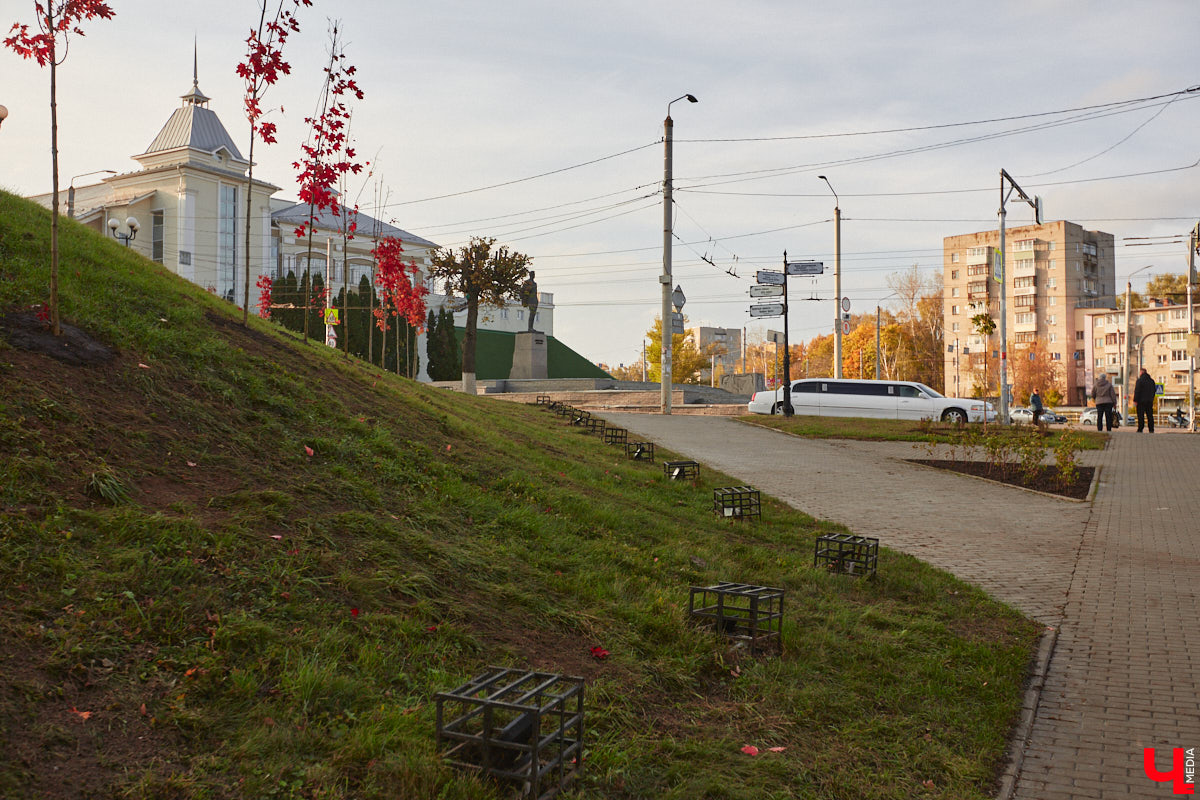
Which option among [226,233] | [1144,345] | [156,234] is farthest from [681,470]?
[1144,345]

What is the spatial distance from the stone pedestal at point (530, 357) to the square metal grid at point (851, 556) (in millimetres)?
37386

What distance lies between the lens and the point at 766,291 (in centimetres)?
3341

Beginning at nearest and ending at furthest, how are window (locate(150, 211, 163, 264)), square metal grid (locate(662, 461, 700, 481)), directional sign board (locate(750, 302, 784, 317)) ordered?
square metal grid (locate(662, 461, 700, 481)) → directional sign board (locate(750, 302, 784, 317)) → window (locate(150, 211, 163, 264))

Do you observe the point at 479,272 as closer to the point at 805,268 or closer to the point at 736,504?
the point at 805,268

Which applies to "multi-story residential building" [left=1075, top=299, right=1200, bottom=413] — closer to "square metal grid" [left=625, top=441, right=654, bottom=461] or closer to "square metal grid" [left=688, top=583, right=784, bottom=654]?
"square metal grid" [left=625, top=441, right=654, bottom=461]

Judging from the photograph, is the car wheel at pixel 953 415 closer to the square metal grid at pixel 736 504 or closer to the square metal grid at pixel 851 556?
the square metal grid at pixel 736 504

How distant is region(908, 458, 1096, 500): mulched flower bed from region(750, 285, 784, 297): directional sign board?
16.0m

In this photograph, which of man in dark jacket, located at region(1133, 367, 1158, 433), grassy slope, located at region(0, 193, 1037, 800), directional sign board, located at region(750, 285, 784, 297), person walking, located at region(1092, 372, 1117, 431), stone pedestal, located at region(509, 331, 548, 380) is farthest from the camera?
stone pedestal, located at region(509, 331, 548, 380)

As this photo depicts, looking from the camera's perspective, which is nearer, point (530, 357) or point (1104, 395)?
point (1104, 395)

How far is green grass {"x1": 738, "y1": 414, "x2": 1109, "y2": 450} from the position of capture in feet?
70.1

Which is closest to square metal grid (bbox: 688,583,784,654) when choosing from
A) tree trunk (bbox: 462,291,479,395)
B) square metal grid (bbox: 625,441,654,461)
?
square metal grid (bbox: 625,441,654,461)

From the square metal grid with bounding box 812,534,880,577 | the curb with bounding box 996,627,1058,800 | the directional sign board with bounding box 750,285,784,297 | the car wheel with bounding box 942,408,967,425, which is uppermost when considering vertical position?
the directional sign board with bounding box 750,285,784,297

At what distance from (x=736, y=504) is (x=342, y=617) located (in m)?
6.81

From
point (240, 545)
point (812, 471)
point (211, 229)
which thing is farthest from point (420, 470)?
point (211, 229)
